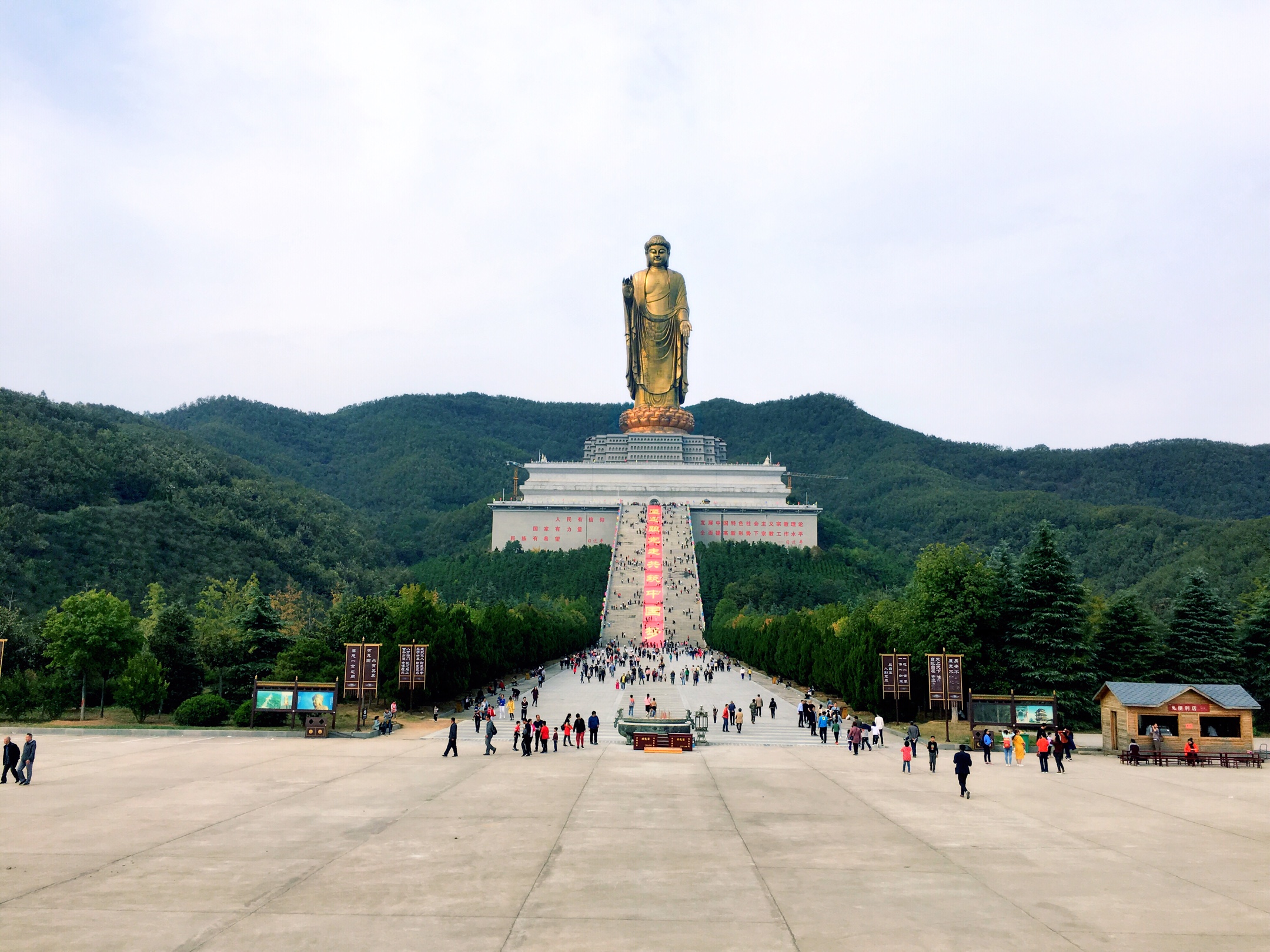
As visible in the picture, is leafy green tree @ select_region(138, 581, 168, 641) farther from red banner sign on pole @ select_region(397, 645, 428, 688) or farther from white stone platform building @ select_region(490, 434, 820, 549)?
white stone platform building @ select_region(490, 434, 820, 549)

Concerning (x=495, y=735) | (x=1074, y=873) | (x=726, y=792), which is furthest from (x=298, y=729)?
(x=1074, y=873)

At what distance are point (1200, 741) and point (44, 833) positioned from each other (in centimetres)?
2006

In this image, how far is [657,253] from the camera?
8012 cm

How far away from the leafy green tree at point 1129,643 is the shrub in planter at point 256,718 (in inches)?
847

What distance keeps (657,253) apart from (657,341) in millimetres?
6729

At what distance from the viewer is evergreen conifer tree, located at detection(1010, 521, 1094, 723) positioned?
2736cm

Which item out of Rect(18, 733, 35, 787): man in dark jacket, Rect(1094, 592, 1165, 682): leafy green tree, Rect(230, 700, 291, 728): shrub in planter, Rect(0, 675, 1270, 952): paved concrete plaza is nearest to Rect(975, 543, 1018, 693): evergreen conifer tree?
Rect(1094, 592, 1165, 682): leafy green tree

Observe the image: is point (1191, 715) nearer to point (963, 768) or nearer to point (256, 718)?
point (963, 768)

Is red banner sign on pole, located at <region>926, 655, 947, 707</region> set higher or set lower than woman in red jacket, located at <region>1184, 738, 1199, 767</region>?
higher

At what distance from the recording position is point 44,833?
1162 cm

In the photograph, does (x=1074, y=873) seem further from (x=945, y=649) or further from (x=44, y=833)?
(x=945, y=649)

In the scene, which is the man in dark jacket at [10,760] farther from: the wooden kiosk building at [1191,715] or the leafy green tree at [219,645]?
the wooden kiosk building at [1191,715]

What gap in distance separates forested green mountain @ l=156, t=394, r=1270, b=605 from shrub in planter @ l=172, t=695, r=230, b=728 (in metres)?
49.1

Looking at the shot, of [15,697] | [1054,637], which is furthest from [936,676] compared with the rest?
[15,697]
